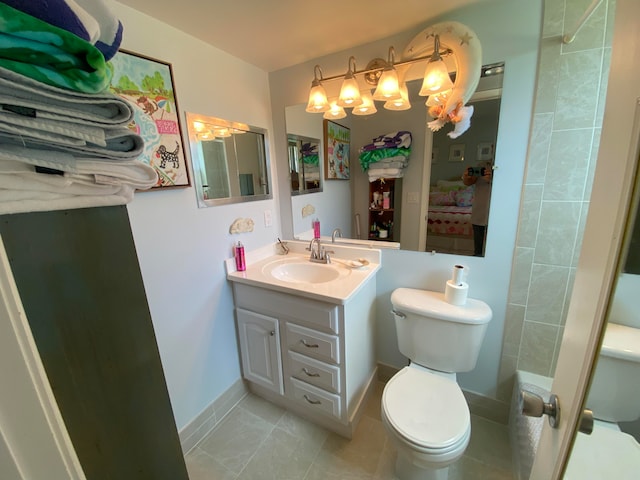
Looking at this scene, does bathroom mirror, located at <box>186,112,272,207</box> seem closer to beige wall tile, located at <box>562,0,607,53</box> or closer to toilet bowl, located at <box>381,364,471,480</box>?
toilet bowl, located at <box>381,364,471,480</box>

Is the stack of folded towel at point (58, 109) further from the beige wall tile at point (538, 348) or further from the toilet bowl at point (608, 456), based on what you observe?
the beige wall tile at point (538, 348)

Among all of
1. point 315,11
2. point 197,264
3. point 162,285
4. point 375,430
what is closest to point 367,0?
point 315,11

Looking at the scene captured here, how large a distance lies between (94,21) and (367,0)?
1052mm

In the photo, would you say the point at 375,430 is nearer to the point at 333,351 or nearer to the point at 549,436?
the point at 333,351

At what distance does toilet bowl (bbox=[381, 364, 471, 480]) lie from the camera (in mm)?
988

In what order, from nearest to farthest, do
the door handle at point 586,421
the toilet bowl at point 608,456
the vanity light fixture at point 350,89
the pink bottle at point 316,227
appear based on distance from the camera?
the door handle at point 586,421, the toilet bowl at point 608,456, the vanity light fixture at point 350,89, the pink bottle at point 316,227

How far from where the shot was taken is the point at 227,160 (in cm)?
148

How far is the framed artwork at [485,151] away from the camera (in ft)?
4.03

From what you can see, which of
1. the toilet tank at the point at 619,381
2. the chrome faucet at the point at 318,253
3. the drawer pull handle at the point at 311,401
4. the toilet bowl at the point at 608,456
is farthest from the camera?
the chrome faucet at the point at 318,253

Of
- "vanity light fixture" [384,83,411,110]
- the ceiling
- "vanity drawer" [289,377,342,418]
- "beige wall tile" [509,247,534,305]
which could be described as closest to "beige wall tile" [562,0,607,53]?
the ceiling

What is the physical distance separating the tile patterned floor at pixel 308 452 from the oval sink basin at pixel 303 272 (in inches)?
32.8

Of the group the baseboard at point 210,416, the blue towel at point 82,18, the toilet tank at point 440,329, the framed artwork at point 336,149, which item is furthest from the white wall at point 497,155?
the blue towel at point 82,18

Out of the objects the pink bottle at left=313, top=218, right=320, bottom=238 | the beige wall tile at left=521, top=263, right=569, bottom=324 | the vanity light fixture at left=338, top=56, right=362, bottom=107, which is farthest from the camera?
the pink bottle at left=313, top=218, right=320, bottom=238

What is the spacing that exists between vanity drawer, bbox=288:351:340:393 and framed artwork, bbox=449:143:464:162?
1.22 meters
